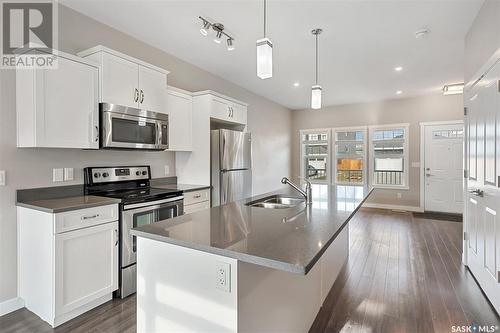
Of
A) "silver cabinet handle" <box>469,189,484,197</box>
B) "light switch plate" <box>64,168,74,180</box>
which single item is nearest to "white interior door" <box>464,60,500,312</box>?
"silver cabinet handle" <box>469,189,484,197</box>

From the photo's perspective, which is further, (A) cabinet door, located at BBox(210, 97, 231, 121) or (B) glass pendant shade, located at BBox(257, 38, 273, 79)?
(A) cabinet door, located at BBox(210, 97, 231, 121)

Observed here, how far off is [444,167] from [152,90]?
20.7 ft

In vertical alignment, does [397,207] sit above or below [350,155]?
below

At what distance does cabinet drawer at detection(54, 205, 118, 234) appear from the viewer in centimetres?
195

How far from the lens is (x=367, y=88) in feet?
17.5

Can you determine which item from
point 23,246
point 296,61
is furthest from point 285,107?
point 23,246

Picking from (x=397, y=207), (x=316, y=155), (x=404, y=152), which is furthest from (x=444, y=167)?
(x=316, y=155)

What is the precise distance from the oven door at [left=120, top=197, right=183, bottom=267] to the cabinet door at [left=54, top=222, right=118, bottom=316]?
7cm

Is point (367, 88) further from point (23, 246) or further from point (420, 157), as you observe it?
point (23, 246)

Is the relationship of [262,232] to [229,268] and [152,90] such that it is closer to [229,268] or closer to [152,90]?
[229,268]

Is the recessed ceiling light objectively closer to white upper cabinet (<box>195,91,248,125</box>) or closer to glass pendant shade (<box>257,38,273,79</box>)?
glass pendant shade (<box>257,38,273,79</box>)

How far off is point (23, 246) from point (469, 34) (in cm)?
498

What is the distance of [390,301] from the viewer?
232 cm

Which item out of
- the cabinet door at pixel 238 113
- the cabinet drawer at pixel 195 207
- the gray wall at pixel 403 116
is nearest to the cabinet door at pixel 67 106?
the cabinet drawer at pixel 195 207
